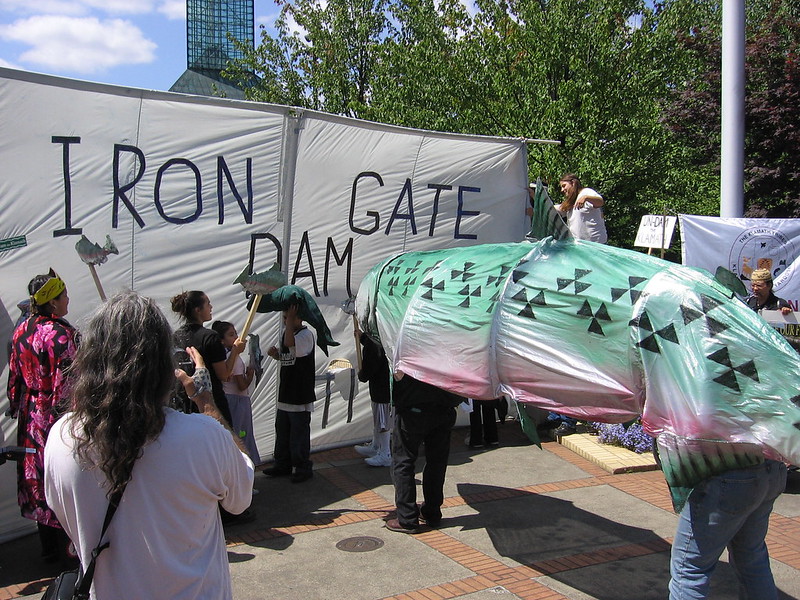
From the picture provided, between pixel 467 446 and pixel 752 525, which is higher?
pixel 752 525

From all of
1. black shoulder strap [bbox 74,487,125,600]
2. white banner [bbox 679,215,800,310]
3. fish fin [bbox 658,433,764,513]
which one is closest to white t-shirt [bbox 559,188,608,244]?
white banner [bbox 679,215,800,310]

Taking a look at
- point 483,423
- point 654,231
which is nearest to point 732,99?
point 654,231

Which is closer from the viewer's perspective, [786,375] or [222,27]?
[786,375]

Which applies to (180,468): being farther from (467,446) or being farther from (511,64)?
(511,64)

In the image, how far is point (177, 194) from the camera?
618 centimetres

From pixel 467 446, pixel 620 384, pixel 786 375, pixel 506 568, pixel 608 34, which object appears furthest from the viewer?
pixel 608 34

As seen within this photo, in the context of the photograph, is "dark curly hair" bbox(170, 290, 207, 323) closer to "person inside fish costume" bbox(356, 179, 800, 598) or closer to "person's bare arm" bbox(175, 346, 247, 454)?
"person's bare arm" bbox(175, 346, 247, 454)

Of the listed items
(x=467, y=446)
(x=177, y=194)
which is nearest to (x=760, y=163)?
(x=467, y=446)

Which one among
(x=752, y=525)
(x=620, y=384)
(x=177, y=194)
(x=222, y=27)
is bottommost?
(x=752, y=525)

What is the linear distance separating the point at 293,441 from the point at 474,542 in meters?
1.91

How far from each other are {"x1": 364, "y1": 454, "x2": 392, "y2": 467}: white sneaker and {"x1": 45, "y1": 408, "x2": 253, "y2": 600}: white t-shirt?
498 cm

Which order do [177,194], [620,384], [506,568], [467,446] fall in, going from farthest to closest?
[467,446]
[177,194]
[506,568]
[620,384]

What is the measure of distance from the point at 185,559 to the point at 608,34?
13520 millimetres

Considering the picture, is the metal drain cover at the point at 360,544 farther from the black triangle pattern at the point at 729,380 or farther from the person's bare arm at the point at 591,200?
the person's bare arm at the point at 591,200
